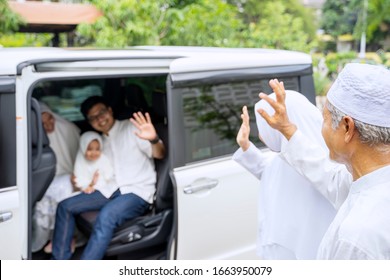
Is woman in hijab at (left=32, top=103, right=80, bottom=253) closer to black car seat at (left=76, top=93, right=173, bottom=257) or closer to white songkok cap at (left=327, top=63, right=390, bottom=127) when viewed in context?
black car seat at (left=76, top=93, right=173, bottom=257)

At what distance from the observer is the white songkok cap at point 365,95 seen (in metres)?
1.19

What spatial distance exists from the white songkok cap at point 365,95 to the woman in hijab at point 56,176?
7.48 feet

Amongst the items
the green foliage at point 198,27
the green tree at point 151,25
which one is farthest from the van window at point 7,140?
the green foliage at point 198,27

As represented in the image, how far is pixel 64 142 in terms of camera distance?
3.41 m

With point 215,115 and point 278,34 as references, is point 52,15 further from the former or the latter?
point 278,34

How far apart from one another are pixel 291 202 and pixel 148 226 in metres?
1.25

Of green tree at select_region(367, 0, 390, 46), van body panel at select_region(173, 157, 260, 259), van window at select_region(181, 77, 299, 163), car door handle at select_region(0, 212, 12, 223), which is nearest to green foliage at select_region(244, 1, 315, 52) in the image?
green tree at select_region(367, 0, 390, 46)

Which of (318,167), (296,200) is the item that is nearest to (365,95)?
(318,167)

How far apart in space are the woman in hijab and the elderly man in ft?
7.09

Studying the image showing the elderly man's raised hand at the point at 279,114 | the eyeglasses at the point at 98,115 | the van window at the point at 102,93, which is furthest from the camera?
the van window at the point at 102,93

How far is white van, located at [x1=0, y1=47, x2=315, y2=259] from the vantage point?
207 centimetres

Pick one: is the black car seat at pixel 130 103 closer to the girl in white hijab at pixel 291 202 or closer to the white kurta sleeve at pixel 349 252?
the girl in white hijab at pixel 291 202

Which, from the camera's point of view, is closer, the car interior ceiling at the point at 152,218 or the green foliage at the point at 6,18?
the car interior ceiling at the point at 152,218
